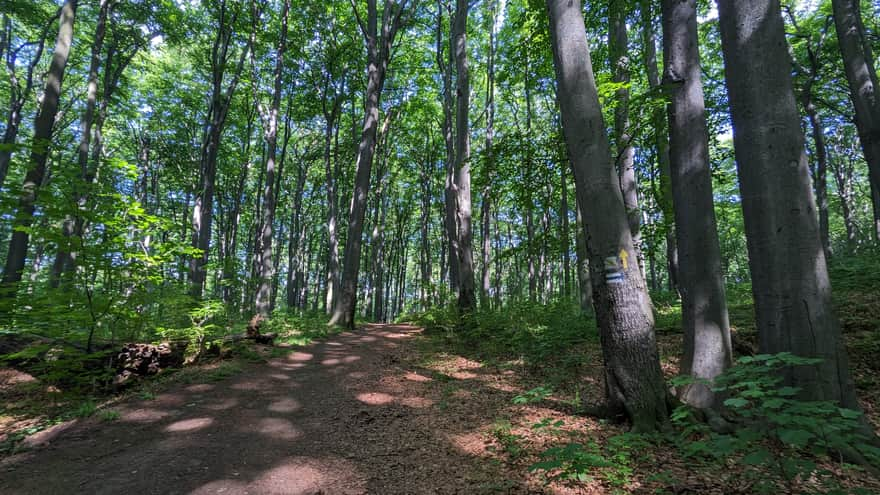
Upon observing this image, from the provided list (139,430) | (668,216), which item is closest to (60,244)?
(139,430)

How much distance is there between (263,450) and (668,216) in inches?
346

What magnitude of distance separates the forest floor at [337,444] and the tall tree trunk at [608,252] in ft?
1.54


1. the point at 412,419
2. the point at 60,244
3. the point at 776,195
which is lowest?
the point at 412,419

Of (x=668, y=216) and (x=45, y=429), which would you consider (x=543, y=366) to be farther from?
(x=45, y=429)

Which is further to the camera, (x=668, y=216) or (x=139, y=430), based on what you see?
(x=668, y=216)

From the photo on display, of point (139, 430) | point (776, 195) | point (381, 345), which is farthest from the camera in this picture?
point (381, 345)

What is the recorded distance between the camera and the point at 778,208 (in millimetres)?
3355

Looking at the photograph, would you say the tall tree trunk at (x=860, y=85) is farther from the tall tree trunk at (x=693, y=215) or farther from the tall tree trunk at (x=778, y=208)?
the tall tree trunk at (x=778, y=208)

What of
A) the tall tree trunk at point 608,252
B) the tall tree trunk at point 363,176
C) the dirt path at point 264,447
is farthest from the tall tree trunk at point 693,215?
the tall tree trunk at point 363,176

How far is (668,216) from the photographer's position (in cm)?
819

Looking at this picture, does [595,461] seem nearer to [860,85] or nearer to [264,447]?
[264,447]

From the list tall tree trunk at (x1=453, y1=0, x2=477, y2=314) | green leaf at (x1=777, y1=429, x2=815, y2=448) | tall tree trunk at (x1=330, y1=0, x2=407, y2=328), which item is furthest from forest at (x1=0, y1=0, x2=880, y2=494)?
tall tree trunk at (x1=453, y1=0, x2=477, y2=314)

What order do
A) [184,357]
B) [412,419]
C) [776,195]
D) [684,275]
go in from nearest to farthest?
[776,195], [684,275], [412,419], [184,357]

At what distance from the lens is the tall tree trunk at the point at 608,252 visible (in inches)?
134
